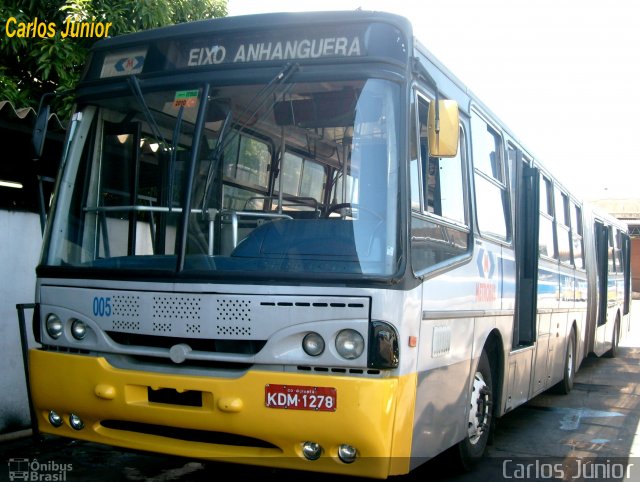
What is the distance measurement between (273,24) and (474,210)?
2.15m

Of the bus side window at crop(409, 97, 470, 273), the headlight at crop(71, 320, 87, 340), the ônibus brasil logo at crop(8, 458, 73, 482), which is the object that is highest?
the bus side window at crop(409, 97, 470, 273)

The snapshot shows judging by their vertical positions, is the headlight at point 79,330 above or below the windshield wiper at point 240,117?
below

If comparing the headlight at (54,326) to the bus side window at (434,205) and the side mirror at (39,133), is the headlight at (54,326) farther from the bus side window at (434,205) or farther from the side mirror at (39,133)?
the bus side window at (434,205)

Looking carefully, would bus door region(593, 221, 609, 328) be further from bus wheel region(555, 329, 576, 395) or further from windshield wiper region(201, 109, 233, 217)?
windshield wiper region(201, 109, 233, 217)

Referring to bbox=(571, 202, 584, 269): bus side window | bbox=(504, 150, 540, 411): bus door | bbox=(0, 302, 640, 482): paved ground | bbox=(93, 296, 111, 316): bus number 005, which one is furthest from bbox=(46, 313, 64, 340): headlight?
bbox=(571, 202, 584, 269): bus side window

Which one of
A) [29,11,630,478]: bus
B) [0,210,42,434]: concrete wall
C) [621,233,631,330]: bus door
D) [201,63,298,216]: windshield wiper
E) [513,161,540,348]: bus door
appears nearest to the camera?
[29,11,630,478]: bus

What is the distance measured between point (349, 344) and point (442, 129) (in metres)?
1.41

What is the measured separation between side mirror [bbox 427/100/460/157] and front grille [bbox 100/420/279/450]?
198 cm

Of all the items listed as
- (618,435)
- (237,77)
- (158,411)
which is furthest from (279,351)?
(618,435)

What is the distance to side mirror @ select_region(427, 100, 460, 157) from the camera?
4770 millimetres

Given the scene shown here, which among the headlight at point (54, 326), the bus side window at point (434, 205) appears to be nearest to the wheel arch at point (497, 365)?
the bus side window at point (434, 205)

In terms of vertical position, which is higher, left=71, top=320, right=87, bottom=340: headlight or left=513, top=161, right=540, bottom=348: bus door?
left=513, top=161, right=540, bottom=348: bus door

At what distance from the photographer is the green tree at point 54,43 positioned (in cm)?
977

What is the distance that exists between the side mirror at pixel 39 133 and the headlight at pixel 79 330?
1205 mm
